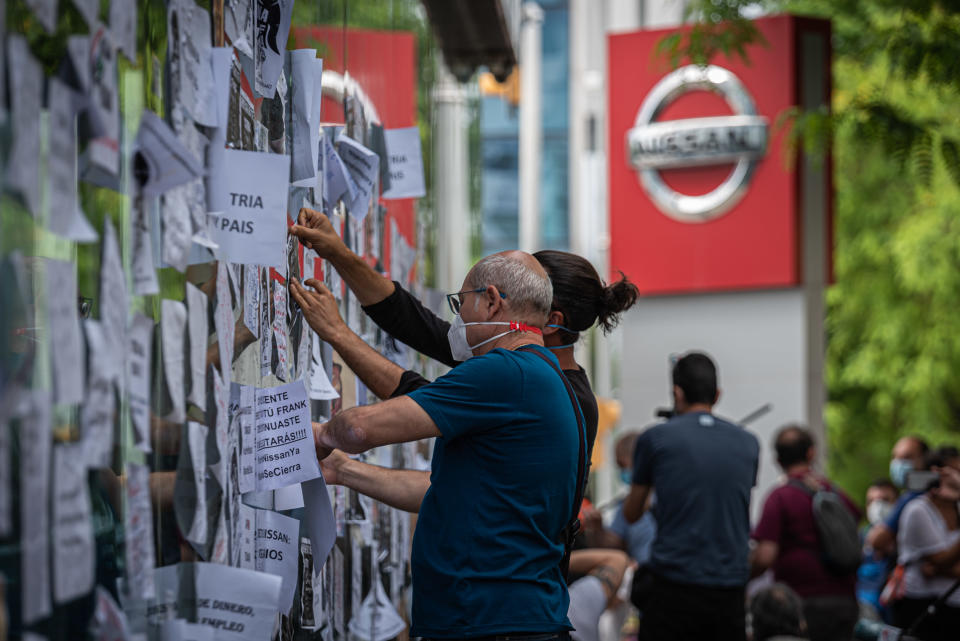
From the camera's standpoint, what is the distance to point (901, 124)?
8.41 meters

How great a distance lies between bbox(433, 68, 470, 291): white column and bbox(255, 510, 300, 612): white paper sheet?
A: 4.70m

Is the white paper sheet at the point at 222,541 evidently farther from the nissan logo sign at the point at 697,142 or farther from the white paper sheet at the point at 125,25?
the nissan logo sign at the point at 697,142

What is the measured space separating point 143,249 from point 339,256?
1.25 m

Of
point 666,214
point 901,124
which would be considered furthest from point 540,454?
point 666,214

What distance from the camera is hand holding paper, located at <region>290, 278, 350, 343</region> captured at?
10.3 ft

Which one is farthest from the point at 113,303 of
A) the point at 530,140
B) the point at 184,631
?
the point at 530,140

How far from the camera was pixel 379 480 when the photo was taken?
11.2 ft

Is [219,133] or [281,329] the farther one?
[281,329]

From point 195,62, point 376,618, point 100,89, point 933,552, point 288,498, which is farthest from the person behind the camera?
point 933,552

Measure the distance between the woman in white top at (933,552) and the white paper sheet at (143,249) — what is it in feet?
16.9

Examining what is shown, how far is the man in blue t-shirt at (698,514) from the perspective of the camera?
5340 millimetres

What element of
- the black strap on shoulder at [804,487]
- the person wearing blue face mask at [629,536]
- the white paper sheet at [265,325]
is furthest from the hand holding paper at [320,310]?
the black strap on shoulder at [804,487]

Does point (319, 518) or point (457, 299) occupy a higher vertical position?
point (457, 299)

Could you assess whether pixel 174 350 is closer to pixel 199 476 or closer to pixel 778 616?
pixel 199 476
